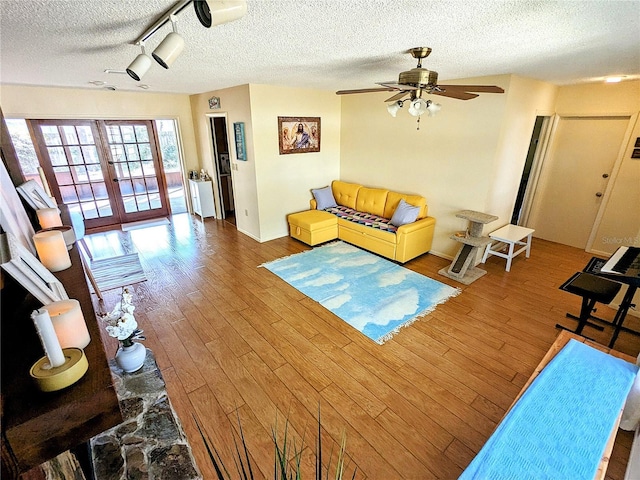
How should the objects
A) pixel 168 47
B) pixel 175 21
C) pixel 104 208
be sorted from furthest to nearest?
pixel 104 208 < pixel 175 21 < pixel 168 47

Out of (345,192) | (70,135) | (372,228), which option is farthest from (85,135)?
(372,228)

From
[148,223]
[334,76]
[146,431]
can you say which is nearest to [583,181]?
[334,76]

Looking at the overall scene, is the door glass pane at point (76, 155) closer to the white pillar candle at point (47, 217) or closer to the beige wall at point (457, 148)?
the white pillar candle at point (47, 217)

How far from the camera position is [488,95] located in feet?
11.6

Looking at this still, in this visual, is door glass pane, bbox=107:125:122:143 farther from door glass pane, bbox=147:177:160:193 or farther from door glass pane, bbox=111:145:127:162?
door glass pane, bbox=147:177:160:193

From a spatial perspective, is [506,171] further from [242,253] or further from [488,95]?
[242,253]

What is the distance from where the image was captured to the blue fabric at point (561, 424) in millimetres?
1364

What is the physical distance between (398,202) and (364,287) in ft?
5.49

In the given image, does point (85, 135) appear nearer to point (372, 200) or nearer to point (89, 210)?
point (89, 210)

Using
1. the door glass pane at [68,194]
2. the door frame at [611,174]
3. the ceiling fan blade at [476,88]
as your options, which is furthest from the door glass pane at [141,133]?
the door frame at [611,174]

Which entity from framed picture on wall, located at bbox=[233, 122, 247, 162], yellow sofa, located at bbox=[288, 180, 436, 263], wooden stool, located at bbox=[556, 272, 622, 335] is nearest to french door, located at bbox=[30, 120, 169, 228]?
framed picture on wall, located at bbox=[233, 122, 247, 162]

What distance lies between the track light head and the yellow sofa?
3268 mm

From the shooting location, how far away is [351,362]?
8.25 feet

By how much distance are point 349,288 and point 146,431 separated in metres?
2.35
